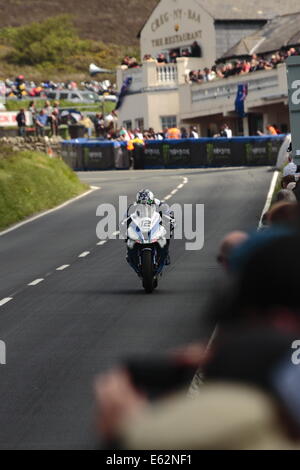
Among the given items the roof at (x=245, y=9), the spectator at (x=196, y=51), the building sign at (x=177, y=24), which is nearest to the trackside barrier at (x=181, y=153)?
the spectator at (x=196, y=51)

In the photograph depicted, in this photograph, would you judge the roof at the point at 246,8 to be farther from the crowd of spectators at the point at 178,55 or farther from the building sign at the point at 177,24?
the crowd of spectators at the point at 178,55

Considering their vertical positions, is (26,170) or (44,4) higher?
(44,4)

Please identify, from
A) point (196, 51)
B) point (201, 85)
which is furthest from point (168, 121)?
point (196, 51)

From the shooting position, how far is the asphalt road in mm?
9391

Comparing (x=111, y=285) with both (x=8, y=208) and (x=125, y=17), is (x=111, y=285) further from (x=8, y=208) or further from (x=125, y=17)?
(x=125, y=17)

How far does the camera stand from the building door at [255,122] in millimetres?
60031

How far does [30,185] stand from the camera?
119 ft

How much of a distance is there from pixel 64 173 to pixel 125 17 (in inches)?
3849

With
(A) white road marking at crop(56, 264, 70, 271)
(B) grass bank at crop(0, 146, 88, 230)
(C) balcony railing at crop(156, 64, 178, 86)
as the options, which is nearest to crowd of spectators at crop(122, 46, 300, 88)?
(C) balcony railing at crop(156, 64, 178, 86)

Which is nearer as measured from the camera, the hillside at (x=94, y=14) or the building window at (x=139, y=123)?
the building window at (x=139, y=123)

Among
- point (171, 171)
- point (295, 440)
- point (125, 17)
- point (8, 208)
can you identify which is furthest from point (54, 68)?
point (295, 440)

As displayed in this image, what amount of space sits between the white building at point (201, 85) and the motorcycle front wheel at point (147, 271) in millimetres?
39129

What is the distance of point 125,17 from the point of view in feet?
445

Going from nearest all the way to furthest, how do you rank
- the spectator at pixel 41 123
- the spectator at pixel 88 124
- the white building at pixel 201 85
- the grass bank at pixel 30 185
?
the grass bank at pixel 30 185
the white building at pixel 201 85
the spectator at pixel 41 123
the spectator at pixel 88 124
